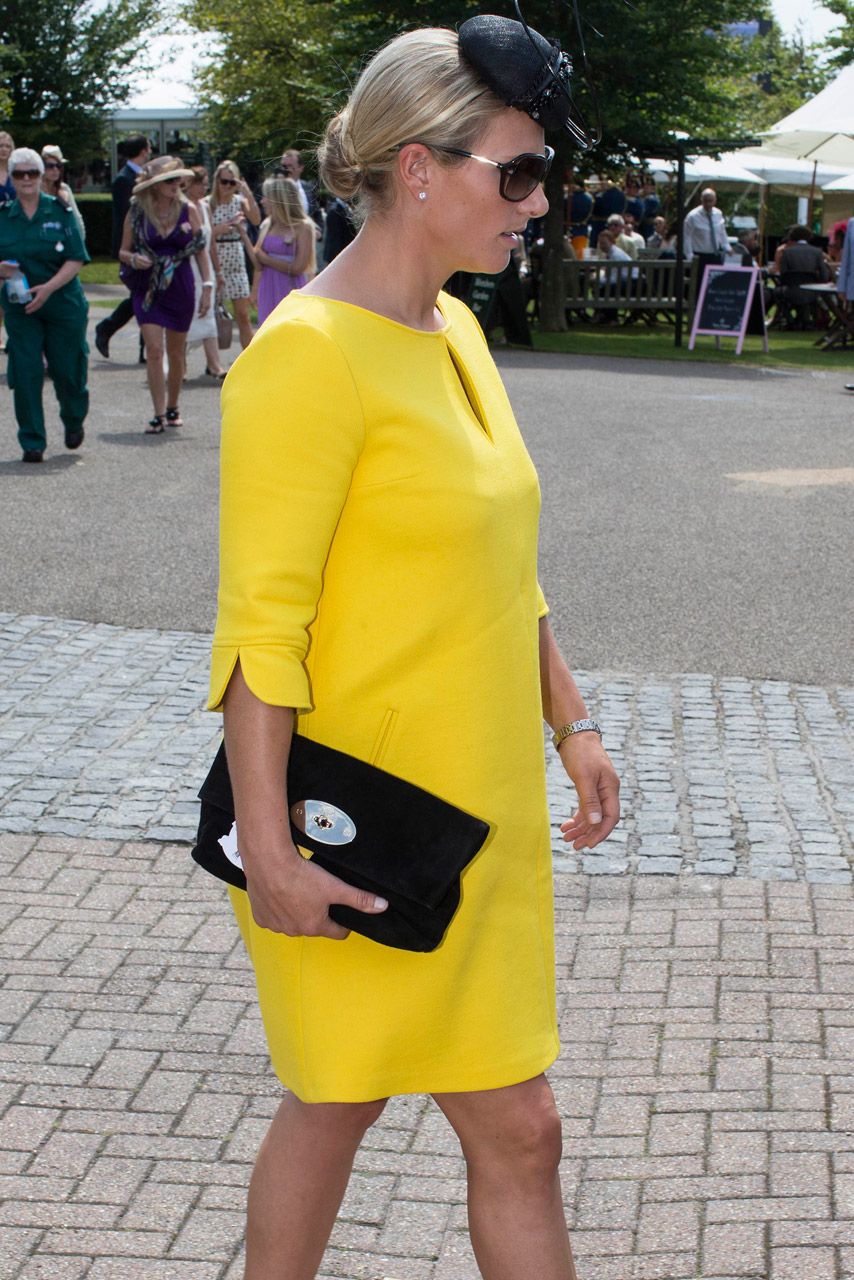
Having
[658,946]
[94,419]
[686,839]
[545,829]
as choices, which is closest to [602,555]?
[686,839]

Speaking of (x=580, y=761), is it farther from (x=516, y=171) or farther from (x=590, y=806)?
(x=516, y=171)

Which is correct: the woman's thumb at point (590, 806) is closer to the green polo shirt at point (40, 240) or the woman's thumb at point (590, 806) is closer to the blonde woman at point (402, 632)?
the blonde woman at point (402, 632)

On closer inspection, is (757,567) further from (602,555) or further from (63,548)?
(63,548)

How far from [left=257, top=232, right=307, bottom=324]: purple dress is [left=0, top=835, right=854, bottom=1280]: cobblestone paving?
916 centimetres

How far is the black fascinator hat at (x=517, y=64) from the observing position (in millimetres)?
1971

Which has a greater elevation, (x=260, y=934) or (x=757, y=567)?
(x=260, y=934)

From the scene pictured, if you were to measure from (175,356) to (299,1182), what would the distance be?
9.99 metres

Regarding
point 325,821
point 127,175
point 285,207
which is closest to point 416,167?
point 325,821

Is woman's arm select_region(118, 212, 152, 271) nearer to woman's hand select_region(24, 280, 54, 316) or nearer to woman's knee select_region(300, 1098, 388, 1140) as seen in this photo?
woman's hand select_region(24, 280, 54, 316)

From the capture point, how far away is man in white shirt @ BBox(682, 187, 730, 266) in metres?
22.5

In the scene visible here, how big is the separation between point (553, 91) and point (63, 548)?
22.4 feet

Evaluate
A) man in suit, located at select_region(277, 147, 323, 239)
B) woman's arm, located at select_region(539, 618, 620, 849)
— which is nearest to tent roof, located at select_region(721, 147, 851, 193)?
man in suit, located at select_region(277, 147, 323, 239)

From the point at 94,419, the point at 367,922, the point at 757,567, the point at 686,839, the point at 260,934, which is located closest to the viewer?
the point at 367,922

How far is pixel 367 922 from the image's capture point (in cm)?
196
